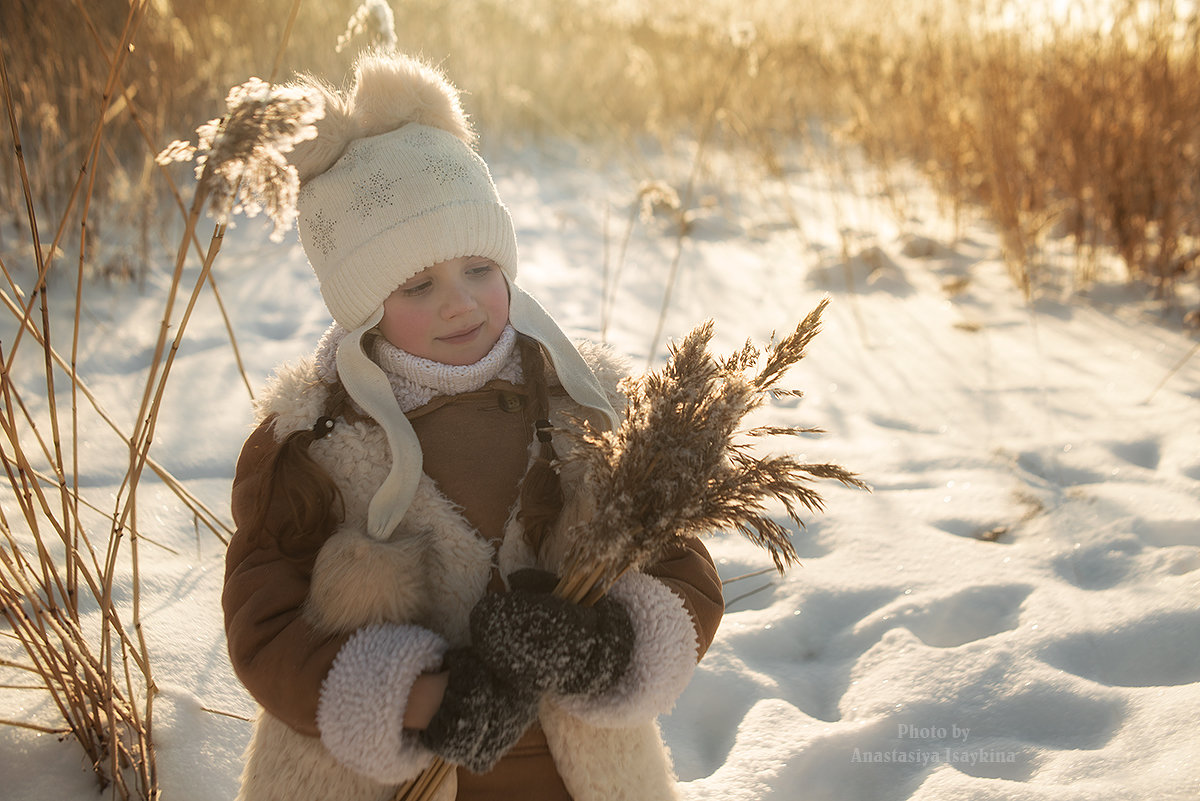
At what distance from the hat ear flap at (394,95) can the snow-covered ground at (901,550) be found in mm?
1100

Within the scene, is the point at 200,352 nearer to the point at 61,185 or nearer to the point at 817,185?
the point at 61,185

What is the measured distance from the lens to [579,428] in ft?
3.55

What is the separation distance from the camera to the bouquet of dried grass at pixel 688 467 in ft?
2.94

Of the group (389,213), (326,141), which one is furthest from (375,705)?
(326,141)

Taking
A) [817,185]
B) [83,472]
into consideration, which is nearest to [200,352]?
[83,472]

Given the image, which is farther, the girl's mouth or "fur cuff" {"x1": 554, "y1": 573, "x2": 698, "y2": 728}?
the girl's mouth

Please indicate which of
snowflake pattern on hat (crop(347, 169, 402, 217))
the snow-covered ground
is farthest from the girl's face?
the snow-covered ground

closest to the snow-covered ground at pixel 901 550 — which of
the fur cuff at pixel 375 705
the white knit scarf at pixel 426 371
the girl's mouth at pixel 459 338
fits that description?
the fur cuff at pixel 375 705

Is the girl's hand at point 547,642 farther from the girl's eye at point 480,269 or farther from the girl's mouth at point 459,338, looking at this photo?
the girl's eye at point 480,269

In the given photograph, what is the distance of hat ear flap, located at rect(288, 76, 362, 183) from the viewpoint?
4.32 feet

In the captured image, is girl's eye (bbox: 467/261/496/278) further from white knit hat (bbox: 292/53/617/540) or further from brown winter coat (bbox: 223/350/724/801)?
brown winter coat (bbox: 223/350/724/801)

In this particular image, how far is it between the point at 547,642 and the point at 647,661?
0.55 feet

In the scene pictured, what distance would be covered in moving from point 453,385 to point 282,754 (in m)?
0.57

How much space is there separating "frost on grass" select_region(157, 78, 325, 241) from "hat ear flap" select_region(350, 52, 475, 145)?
14.7 inches
